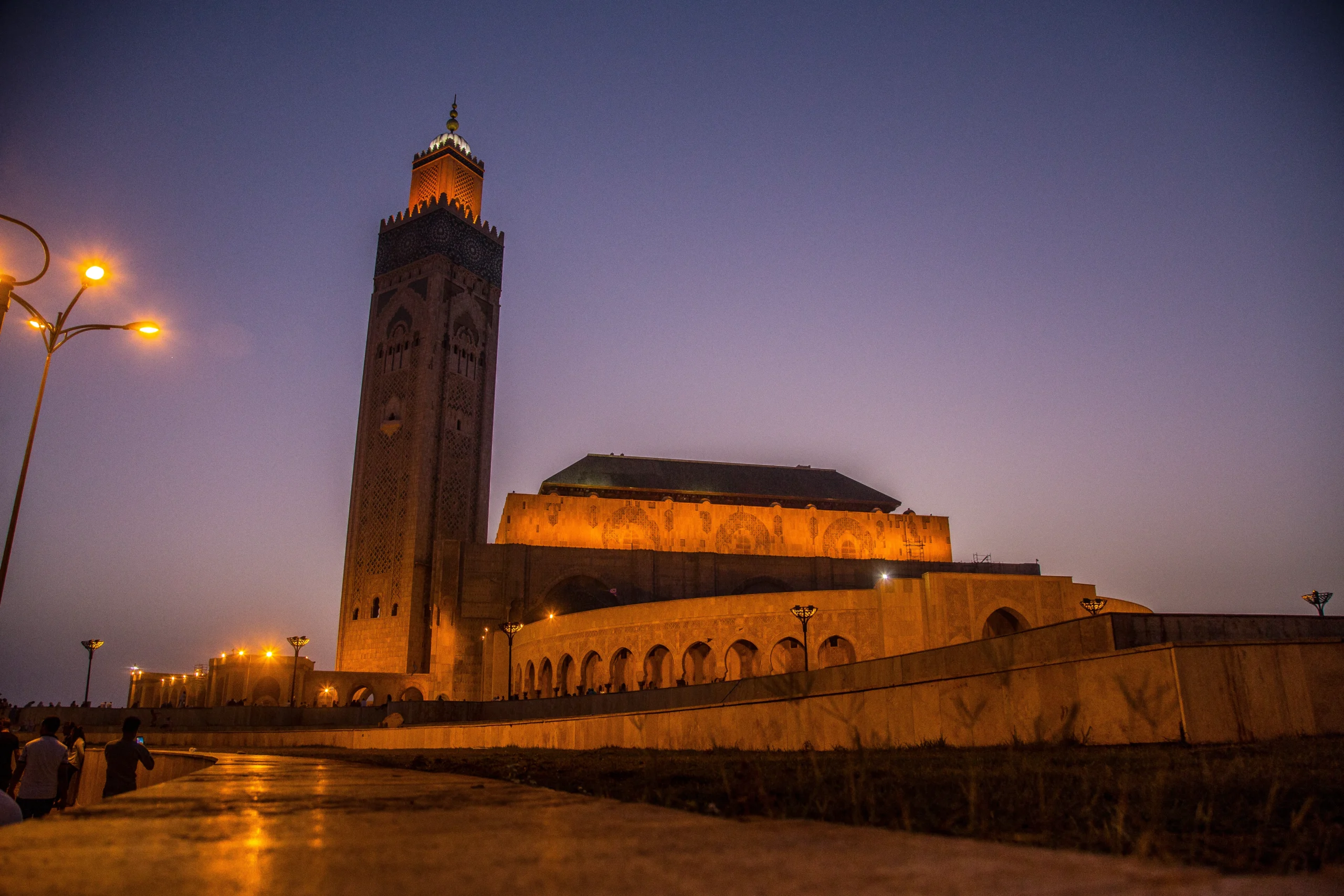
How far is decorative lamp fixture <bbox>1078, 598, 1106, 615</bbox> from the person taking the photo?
28000 mm

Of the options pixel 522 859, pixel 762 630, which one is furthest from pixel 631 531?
pixel 522 859

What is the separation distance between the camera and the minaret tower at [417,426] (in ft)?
183

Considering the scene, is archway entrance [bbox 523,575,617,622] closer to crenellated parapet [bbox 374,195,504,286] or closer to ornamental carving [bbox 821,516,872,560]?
ornamental carving [bbox 821,516,872,560]

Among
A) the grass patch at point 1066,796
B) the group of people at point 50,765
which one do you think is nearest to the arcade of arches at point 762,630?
the grass patch at point 1066,796

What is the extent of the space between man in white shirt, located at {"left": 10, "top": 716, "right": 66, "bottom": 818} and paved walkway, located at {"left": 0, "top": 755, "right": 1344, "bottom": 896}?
24.5ft

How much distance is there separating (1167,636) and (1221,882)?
11.5m

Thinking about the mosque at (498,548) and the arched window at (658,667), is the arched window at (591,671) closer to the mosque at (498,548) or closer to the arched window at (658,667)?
the mosque at (498,548)

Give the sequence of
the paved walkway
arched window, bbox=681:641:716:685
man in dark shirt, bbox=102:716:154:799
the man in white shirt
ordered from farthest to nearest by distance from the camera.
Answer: arched window, bbox=681:641:716:685
the man in white shirt
man in dark shirt, bbox=102:716:154:799
the paved walkway

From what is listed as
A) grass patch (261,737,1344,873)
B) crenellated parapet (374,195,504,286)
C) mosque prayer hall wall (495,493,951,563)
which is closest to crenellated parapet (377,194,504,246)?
crenellated parapet (374,195,504,286)

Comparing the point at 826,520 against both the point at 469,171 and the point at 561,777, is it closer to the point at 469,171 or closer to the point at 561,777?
the point at 469,171

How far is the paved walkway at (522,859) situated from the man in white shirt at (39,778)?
7.47 meters

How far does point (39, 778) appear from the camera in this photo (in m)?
8.66

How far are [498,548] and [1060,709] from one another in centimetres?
4208

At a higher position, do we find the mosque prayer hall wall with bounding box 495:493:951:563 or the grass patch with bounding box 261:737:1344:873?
the mosque prayer hall wall with bounding box 495:493:951:563
